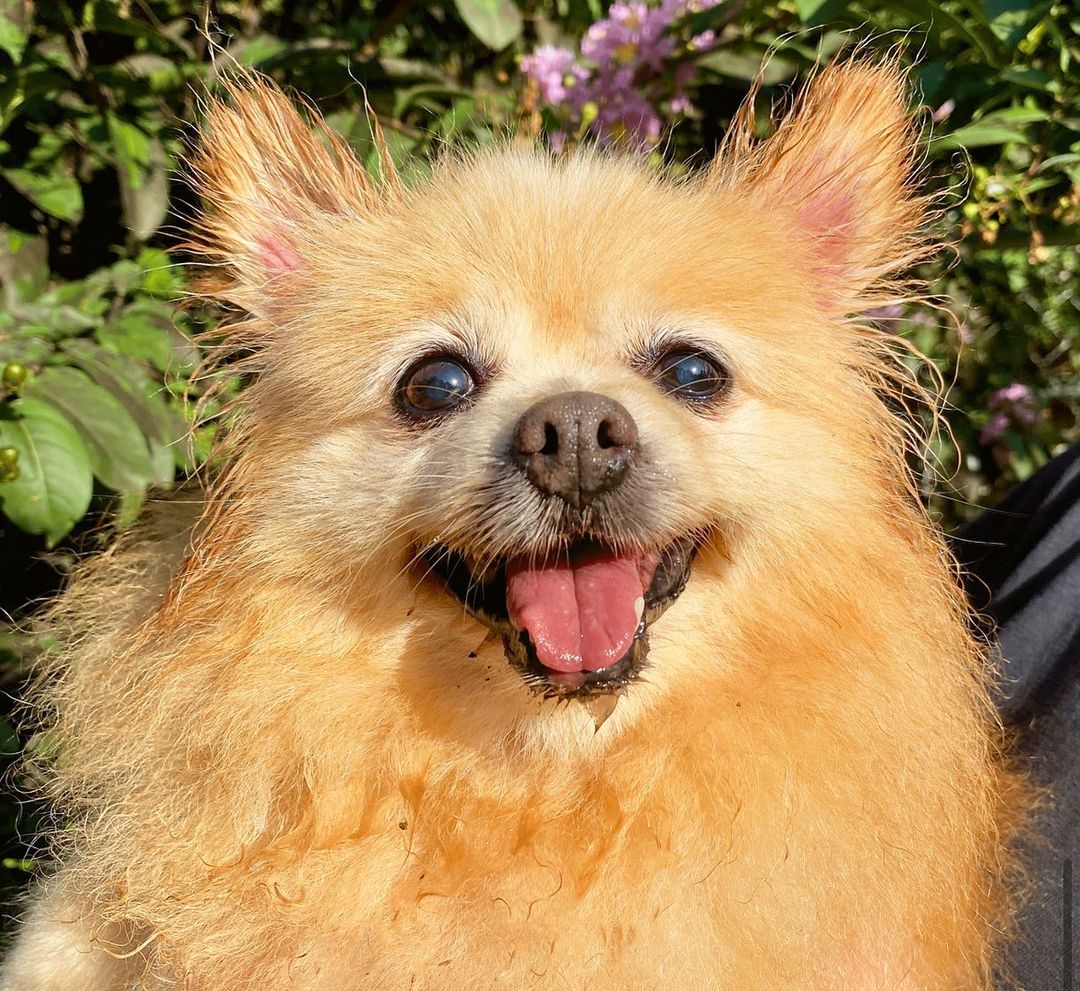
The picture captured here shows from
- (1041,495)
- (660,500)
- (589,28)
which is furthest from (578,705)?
(589,28)

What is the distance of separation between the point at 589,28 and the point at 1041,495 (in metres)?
2.19

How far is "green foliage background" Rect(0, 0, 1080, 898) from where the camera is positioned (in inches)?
101

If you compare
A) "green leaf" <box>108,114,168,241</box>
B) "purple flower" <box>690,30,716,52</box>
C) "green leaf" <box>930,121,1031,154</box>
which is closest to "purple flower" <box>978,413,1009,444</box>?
"green leaf" <box>930,121,1031,154</box>

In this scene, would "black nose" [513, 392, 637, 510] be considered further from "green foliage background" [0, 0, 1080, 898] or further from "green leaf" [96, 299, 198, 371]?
"green leaf" [96, 299, 198, 371]

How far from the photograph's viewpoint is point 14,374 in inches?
95.0

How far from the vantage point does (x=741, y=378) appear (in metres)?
2.10

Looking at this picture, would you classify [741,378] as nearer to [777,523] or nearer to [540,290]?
[777,523]

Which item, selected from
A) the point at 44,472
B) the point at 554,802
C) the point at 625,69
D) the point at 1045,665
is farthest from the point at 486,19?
the point at 1045,665

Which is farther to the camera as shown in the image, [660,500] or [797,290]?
[797,290]

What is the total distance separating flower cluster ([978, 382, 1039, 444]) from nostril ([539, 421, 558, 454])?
9.99 ft

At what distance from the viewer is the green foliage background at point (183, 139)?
2566 mm

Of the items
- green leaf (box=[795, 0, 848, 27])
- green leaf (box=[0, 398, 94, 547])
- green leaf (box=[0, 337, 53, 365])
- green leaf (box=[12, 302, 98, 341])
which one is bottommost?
green leaf (box=[0, 398, 94, 547])

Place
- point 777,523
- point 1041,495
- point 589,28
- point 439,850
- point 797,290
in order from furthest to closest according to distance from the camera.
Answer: point 589,28 → point 1041,495 → point 797,290 → point 777,523 → point 439,850

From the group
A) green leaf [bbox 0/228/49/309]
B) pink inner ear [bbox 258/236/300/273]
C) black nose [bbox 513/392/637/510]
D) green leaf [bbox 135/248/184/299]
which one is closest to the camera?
black nose [bbox 513/392/637/510]
